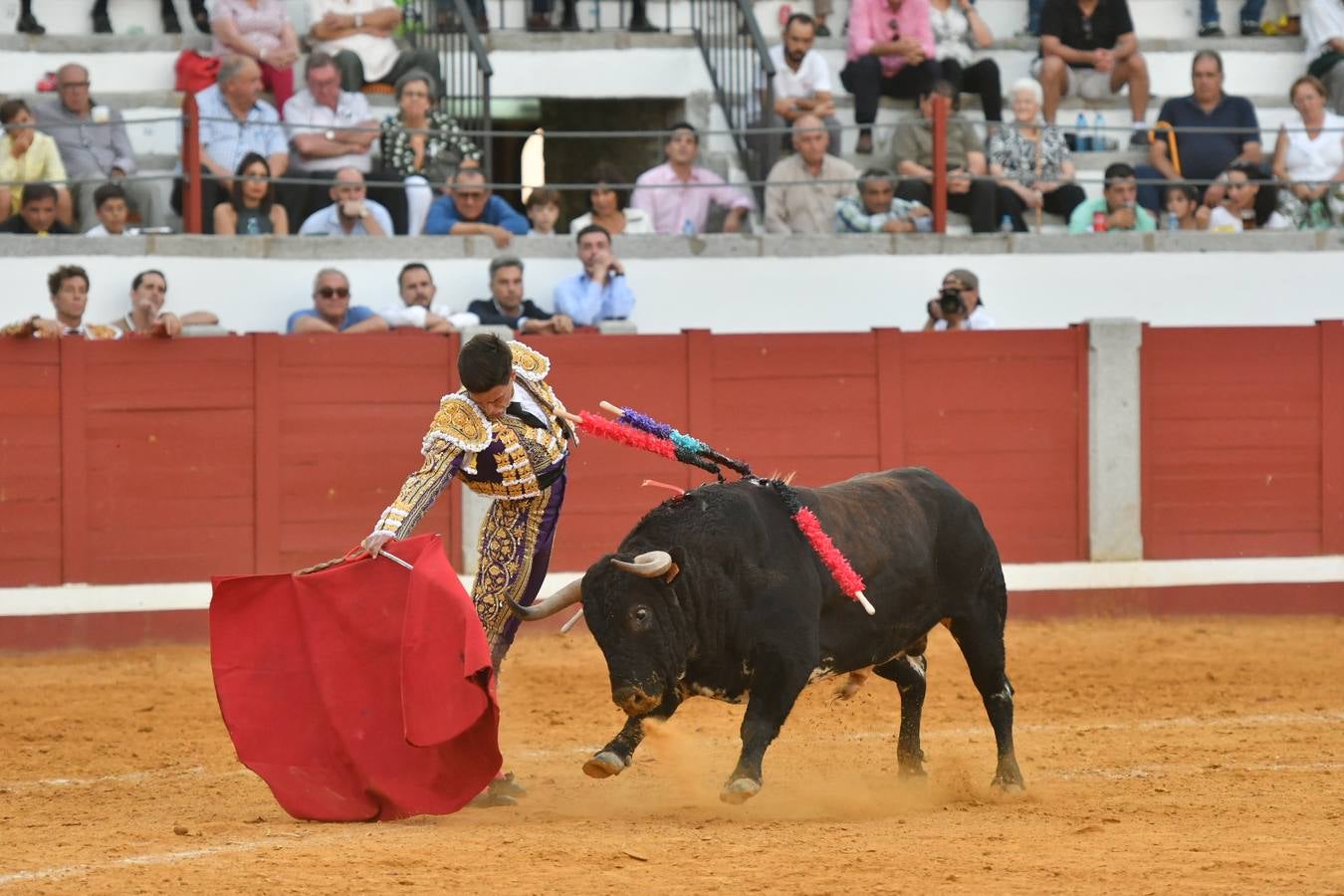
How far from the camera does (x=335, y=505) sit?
941 cm

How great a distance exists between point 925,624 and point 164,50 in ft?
23.9

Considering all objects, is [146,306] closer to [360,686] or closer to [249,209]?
[249,209]

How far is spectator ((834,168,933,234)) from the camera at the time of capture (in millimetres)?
11117

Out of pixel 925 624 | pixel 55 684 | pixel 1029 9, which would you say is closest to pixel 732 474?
pixel 55 684

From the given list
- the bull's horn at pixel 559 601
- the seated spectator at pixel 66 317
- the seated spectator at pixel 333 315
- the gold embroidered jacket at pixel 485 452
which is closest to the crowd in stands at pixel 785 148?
the seated spectator at pixel 333 315

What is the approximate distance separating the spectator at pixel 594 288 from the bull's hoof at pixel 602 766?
16.1 ft

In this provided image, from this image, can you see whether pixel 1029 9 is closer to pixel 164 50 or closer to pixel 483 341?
pixel 164 50

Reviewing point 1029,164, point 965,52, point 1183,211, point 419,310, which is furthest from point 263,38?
point 1183,211

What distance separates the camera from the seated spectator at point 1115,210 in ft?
37.4

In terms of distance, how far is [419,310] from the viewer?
9844 millimetres

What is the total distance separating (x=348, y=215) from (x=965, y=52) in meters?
4.22

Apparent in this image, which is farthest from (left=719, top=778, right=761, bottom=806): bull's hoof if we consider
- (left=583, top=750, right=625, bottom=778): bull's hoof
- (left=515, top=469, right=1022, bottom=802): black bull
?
(left=583, top=750, right=625, bottom=778): bull's hoof

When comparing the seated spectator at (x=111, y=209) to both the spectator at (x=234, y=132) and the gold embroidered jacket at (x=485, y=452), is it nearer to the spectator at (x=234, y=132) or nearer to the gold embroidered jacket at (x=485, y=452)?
the spectator at (x=234, y=132)

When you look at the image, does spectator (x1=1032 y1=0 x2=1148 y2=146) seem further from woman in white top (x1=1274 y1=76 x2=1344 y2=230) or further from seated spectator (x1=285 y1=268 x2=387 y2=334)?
seated spectator (x1=285 y1=268 x2=387 y2=334)
